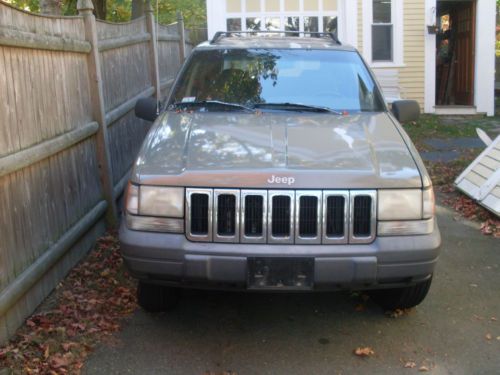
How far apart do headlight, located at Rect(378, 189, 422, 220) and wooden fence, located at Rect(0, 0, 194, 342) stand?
7.48 feet

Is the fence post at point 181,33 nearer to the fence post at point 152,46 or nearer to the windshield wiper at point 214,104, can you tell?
the fence post at point 152,46

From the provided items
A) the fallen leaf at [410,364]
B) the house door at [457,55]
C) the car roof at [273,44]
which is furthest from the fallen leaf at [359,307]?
the house door at [457,55]

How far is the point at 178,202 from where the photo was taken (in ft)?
11.5

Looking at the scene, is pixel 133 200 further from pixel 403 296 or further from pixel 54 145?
pixel 403 296

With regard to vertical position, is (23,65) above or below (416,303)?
above

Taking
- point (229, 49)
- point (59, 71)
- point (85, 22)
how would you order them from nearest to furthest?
point (59, 71) → point (229, 49) → point (85, 22)

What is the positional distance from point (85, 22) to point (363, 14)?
973 cm

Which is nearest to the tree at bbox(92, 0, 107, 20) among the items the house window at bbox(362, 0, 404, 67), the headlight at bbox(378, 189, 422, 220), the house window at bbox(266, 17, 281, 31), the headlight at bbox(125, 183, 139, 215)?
the house window at bbox(266, 17, 281, 31)

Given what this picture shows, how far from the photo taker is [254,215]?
3.50 meters

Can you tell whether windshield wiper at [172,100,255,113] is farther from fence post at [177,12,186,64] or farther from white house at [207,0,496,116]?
white house at [207,0,496,116]

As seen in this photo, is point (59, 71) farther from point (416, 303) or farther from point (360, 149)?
point (416, 303)

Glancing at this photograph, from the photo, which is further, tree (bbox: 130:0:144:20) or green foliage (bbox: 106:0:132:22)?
green foliage (bbox: 106:0:132:22)

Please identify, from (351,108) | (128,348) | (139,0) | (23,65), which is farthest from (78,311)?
(139,0)

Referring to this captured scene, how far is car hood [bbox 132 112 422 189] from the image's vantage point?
138 inches
